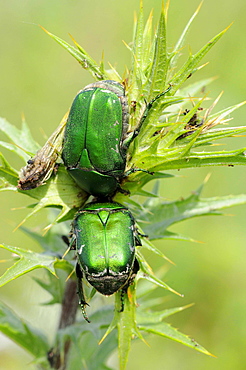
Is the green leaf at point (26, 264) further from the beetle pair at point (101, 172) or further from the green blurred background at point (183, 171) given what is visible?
the green blurred background at point (183, 171)

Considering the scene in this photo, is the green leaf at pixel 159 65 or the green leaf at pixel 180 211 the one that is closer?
the green leaf at pixel 159 65

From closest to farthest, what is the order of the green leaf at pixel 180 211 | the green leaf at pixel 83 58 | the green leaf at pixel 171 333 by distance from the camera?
the green leaf at pixel 83 58 < the green leaf at pixel 171 333 < the green leaf at pixel 180 211

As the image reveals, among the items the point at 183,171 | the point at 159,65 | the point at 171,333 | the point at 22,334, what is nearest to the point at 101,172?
the point at 159,65

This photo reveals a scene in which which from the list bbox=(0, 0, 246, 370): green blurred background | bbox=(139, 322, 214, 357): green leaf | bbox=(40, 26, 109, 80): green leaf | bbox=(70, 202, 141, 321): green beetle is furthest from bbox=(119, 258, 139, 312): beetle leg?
bbox=(0, 0, 246, 370): green blurred background

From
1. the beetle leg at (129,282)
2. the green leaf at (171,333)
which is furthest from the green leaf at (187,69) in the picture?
the green leaf at (171,333)

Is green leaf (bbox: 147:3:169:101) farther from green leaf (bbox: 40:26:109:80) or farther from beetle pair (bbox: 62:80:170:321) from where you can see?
green leaf (bbox: 40:26:109:80)

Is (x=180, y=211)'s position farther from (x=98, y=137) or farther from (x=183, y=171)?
(x=183, y=171)

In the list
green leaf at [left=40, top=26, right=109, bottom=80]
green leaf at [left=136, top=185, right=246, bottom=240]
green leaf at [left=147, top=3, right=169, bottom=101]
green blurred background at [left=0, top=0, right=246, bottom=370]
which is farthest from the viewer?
green blurred background at [left=0, top=0, right=246, bottom=370]
